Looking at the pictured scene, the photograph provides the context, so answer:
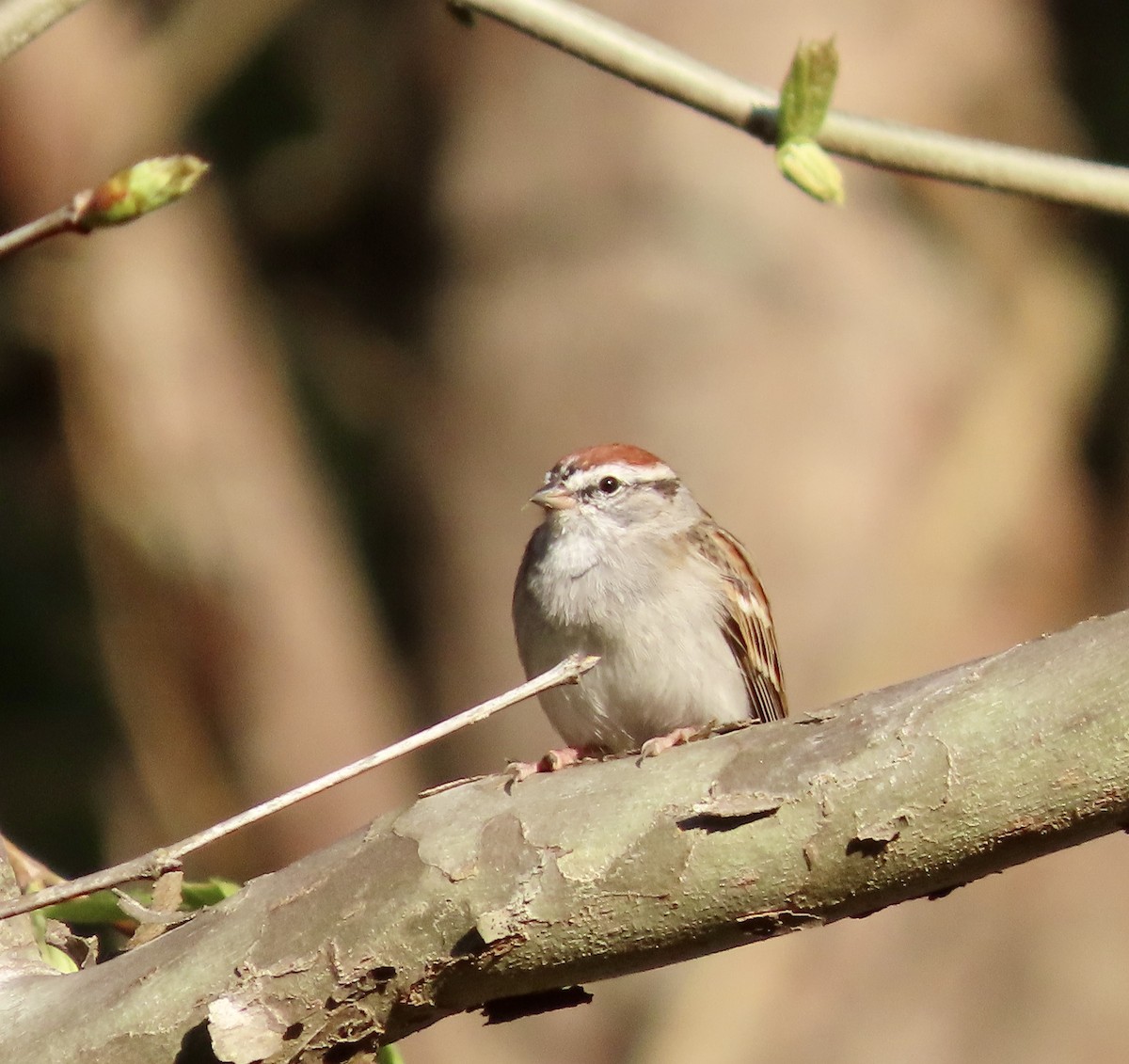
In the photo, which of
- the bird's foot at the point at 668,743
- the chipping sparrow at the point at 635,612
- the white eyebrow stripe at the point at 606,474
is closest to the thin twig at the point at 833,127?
the bird's foot at the point at 668,743

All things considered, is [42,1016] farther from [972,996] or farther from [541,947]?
[972,996]

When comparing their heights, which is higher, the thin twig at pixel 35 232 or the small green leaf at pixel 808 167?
the thin twig at pixel 35 232

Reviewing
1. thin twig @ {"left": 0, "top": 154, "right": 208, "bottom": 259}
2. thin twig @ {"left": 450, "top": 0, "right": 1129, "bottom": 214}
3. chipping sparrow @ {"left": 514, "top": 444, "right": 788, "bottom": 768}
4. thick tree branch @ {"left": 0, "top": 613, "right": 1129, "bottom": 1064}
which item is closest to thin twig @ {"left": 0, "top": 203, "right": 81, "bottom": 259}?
thin twig @ {"left": 0, "top": 154, "right": 208, "bottom": 259}

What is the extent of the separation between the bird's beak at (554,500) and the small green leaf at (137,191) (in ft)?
7.56

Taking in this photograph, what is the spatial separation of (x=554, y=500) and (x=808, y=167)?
2262 mm

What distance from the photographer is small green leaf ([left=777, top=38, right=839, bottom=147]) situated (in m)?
1.90

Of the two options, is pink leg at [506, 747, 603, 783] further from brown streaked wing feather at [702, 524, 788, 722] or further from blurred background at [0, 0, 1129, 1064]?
blurred background at [0, 0, 1129, 1064]

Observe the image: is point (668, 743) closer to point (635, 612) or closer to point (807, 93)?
point (807, 93)

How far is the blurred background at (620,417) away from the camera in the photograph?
6117 millimetres

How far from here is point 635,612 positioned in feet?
12.5

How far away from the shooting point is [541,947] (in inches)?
73.5

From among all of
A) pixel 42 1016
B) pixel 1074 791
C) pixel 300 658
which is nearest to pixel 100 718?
pixel 300 658

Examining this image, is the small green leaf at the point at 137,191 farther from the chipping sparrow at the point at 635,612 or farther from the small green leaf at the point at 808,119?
the chipping sparrow at the point at 635,612

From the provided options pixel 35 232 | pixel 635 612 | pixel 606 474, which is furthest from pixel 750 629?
pixel 35 232
